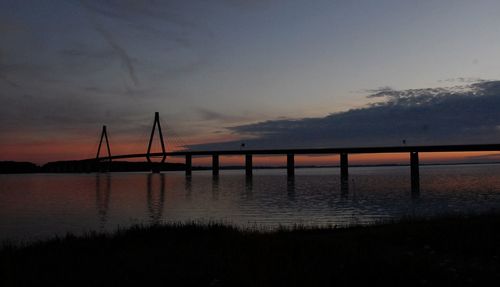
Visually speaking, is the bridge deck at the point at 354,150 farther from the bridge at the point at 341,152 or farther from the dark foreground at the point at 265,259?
the dark foreground at the point at 265,259

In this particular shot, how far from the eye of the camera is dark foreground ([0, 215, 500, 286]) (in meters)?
10.0

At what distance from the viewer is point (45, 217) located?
35.8 metres

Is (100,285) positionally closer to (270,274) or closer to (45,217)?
(270,274)

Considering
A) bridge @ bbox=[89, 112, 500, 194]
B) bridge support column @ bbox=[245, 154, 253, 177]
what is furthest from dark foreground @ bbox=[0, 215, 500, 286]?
bridge support column @ bbox=[245, 154, 253, 177]

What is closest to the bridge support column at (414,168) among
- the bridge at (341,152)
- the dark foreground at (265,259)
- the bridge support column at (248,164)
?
the bridge at (341,152)

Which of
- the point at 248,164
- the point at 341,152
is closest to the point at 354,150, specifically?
the point at 341,152

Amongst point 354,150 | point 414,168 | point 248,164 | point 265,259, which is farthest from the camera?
point 248,164

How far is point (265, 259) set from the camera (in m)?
11.8

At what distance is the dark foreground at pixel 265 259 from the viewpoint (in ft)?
32.9

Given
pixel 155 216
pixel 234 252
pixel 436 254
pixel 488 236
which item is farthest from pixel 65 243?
pixel 155 216

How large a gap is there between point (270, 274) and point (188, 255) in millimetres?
3278

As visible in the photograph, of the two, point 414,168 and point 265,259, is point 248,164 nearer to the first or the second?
point 414,168

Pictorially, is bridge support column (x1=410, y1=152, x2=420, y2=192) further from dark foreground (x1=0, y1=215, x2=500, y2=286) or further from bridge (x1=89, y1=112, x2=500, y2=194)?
dark foreground (x1=0, y1=215, x2=500, y2=286)

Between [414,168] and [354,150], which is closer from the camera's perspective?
[414,168]
